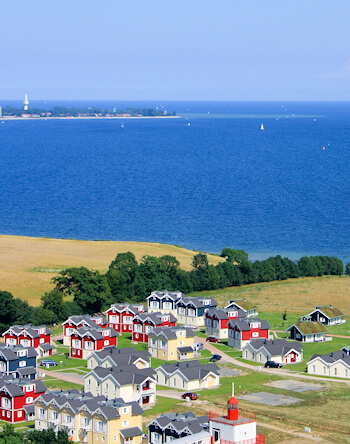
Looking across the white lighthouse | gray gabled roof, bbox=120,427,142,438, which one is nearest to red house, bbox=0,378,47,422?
gray gabled roof, bbox=120,427,142,438

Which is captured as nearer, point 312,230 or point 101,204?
point 312,230

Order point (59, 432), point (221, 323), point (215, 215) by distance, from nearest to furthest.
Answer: point (59, 432) → point (221, 323) → point (215, 215)

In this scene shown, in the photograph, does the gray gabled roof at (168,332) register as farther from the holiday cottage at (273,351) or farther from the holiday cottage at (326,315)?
the holiday cottage at (326,315)

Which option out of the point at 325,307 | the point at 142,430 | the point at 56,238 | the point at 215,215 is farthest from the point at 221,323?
the point at 215,215

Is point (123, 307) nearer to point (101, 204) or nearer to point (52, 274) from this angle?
point (52, 274)

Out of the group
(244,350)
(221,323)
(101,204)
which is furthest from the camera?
(101,204)

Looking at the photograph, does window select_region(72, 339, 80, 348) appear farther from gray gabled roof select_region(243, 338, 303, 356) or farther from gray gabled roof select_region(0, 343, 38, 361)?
gray gabled roof select_region(243, 338, 303, 356)

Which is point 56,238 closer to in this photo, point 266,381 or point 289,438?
point 266,381
